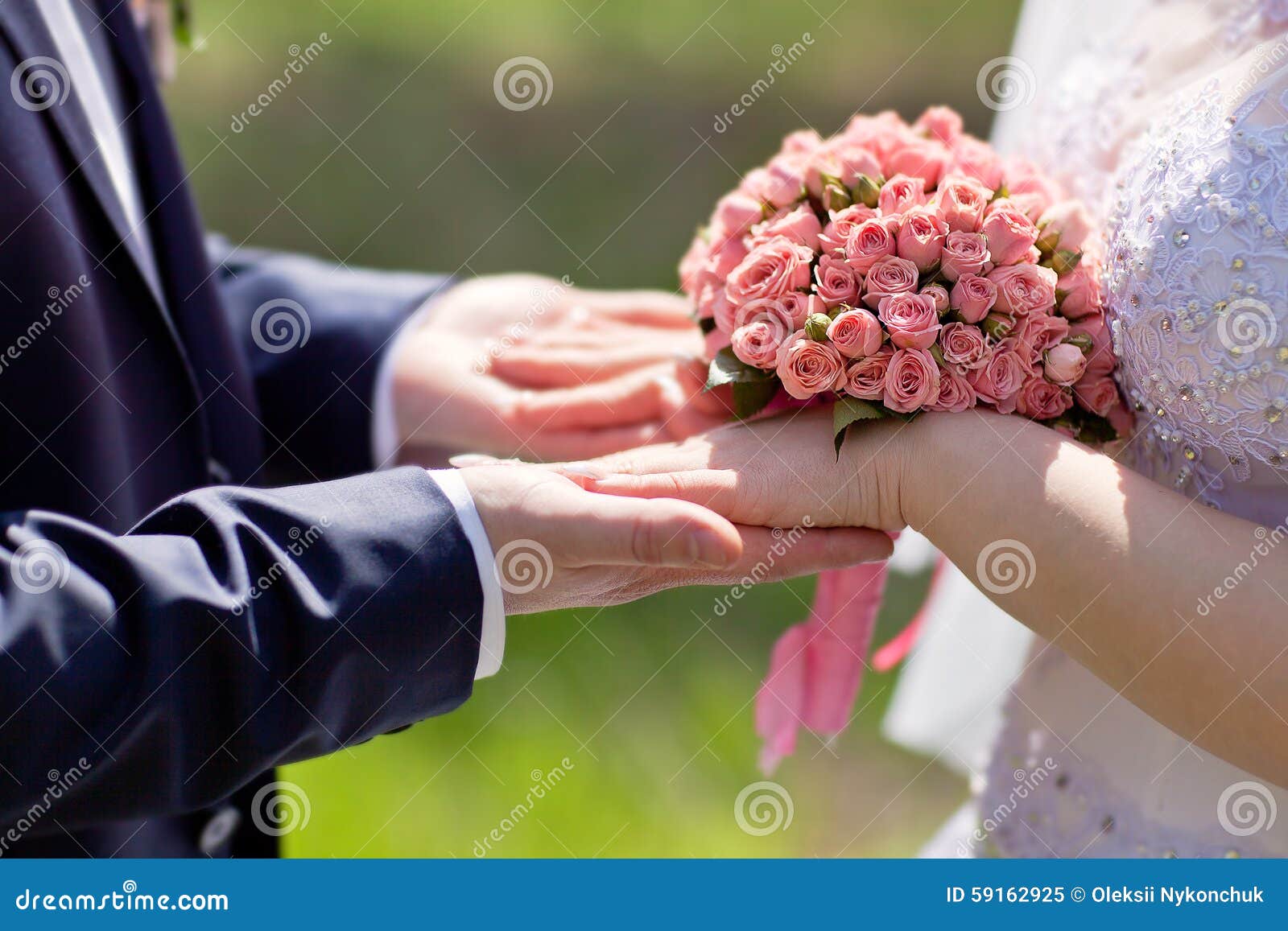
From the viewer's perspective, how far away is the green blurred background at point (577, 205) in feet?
11.9

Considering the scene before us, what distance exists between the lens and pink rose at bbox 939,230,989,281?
1.57m

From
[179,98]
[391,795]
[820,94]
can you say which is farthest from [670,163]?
[391,795]

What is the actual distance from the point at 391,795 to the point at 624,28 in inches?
259

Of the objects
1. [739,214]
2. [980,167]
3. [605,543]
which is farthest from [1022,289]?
[605,543]

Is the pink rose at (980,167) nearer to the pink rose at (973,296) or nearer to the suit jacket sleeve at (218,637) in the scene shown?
the pink rose at (973,296)

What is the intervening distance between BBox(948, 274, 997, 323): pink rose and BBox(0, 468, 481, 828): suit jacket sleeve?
830mm

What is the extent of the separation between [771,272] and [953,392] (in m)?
0.34

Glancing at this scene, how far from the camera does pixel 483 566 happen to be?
1.48m

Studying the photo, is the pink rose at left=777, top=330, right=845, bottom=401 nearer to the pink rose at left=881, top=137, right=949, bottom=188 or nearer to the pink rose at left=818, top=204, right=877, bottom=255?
the pink rose at left=818, top=204, right=877, bottom=255

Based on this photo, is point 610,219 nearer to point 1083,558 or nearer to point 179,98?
point 179,98

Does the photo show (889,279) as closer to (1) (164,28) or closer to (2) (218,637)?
(2) (218,637)

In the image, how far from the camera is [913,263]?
5.24 feet

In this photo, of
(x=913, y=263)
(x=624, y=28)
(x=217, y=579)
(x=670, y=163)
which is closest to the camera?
(x=217, y=579)

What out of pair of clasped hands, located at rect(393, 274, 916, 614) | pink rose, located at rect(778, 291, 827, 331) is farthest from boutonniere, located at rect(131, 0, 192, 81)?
pink rose, located at rect(778, 291, 827, 331)
